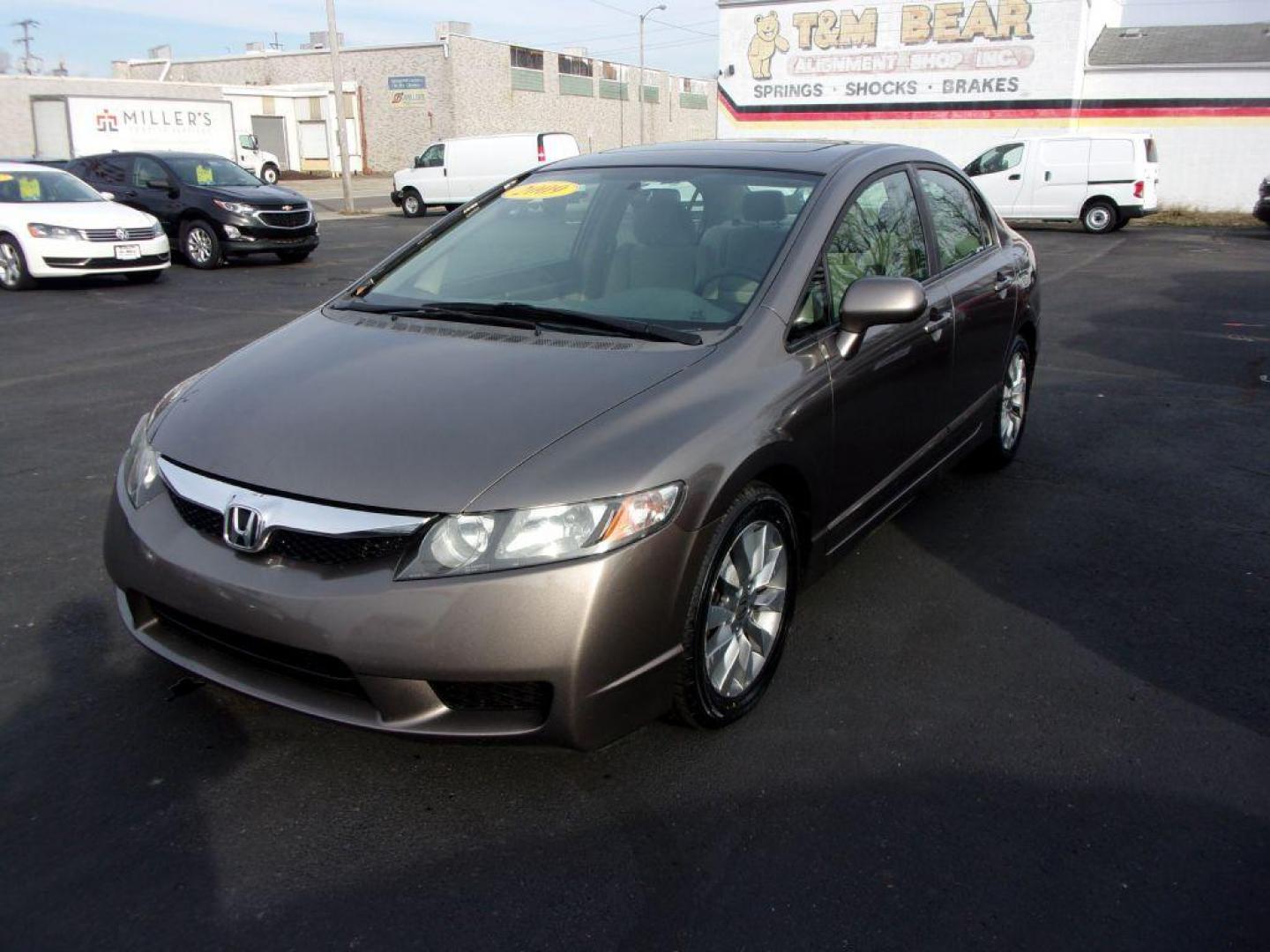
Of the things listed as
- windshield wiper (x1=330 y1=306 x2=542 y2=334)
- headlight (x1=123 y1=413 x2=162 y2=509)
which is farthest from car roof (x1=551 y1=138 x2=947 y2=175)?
headlight (x1=123 y1=413 x2=162 y2=509)

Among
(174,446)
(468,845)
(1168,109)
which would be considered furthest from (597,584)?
(1168,109)

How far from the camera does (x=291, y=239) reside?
15.7 m

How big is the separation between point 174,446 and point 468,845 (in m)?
1.38

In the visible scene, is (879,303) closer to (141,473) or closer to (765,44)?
(141,473)

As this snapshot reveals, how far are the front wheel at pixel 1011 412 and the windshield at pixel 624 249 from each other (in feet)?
6.97

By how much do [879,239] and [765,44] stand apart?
3189cm

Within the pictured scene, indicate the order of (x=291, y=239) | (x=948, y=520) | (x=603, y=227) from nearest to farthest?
(x=603, y=227) → (x=948, y=520) → (x=291, y=239)

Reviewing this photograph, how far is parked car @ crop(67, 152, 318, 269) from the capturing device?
15.3 meters

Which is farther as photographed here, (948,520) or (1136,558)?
(948,520)

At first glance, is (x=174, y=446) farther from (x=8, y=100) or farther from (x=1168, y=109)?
(x=8, y=100)

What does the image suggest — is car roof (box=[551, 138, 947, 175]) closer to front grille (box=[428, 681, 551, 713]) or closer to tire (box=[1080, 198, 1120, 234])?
front grille (box=[428, 681, 551, 713])

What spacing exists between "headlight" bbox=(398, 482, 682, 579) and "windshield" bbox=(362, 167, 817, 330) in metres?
1.00

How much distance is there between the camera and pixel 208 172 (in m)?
16.0

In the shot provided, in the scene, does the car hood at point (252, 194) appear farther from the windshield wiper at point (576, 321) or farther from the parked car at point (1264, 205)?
the parked car at point (1264, 205)
